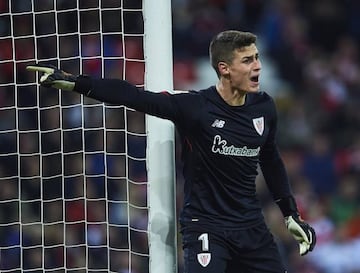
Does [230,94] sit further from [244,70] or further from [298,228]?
[298,228]

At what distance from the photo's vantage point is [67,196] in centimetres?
536

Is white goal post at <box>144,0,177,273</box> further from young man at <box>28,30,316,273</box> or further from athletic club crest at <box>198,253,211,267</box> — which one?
athletic club crest at <box>198,253,211,267</box>

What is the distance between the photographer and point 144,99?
4.50 meters

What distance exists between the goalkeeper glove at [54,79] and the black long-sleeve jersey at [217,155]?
1.28 ft

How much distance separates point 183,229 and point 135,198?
32.6 inches

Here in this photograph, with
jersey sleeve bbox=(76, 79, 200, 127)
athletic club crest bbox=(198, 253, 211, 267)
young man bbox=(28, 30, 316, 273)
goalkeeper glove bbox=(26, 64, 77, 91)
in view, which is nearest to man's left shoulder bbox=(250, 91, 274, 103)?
young man bbox=(28, 30, 316, 273)

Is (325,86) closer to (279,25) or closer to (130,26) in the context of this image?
(279,25)

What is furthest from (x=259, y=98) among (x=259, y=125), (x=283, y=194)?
(x=283, y=194)

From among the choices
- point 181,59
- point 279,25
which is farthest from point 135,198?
point 279,25

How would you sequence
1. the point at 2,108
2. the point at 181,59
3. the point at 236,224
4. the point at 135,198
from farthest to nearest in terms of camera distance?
the point at 181,59, the point at 135,198, the point at 2,108, the point at 236,224

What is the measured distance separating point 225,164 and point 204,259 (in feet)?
1.41

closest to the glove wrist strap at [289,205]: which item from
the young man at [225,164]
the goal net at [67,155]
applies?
the young man at [225,164]

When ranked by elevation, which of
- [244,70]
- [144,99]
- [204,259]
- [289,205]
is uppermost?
[244,70]

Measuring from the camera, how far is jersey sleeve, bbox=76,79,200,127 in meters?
4.45
